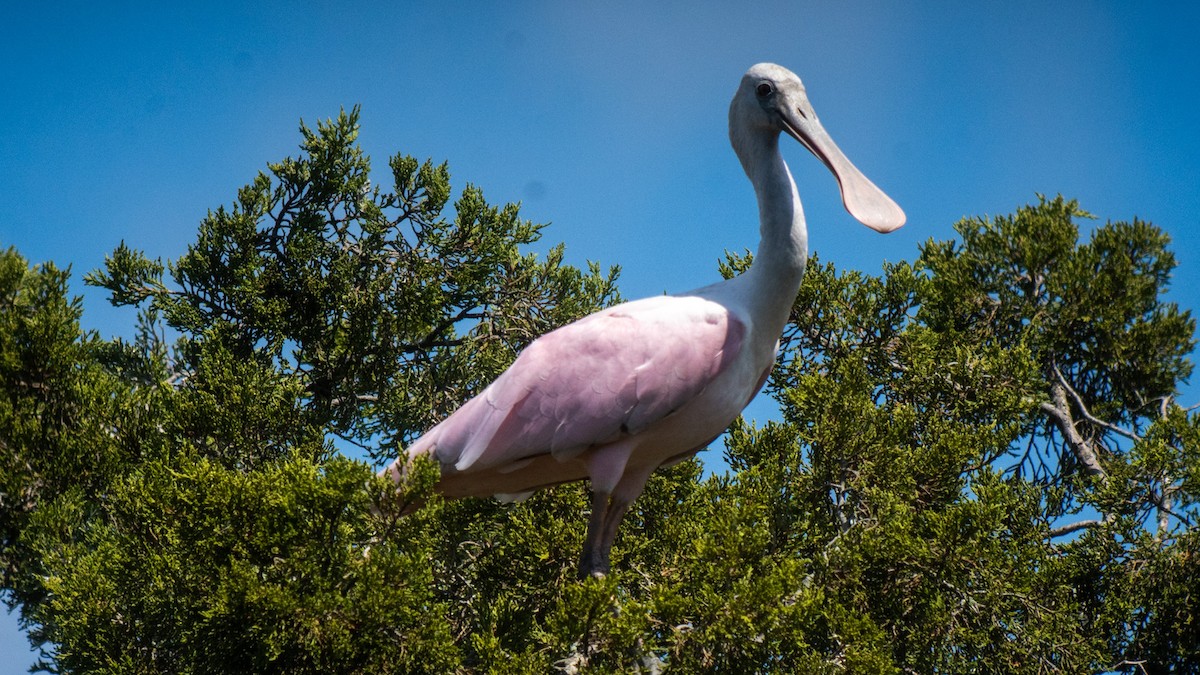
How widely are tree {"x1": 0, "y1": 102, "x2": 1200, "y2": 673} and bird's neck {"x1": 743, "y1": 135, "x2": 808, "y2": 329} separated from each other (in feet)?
3.04

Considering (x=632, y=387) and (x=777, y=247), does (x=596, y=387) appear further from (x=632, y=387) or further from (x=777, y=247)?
(x=777, y=247)

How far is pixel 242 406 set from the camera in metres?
7.32

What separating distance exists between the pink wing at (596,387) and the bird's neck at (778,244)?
0.22 meters

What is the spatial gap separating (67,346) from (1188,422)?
7423 mm

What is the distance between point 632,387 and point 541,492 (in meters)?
1.98

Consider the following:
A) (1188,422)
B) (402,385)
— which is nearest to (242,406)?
(402,385)

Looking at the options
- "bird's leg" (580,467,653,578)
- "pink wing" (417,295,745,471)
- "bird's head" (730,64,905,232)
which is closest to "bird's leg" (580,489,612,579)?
"bird's leg" (580,467,653,578)

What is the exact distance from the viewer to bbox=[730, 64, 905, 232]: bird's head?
572 centimetres

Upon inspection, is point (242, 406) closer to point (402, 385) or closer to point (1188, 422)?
point (402, 385)

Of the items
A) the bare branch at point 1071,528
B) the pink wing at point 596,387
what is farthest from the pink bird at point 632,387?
the bare branch at point 1071,528

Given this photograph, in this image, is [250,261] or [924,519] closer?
[924,519]

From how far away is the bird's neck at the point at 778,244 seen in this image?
17.8 feet

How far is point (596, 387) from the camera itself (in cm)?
523

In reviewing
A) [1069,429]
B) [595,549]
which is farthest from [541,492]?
[1069,429]
